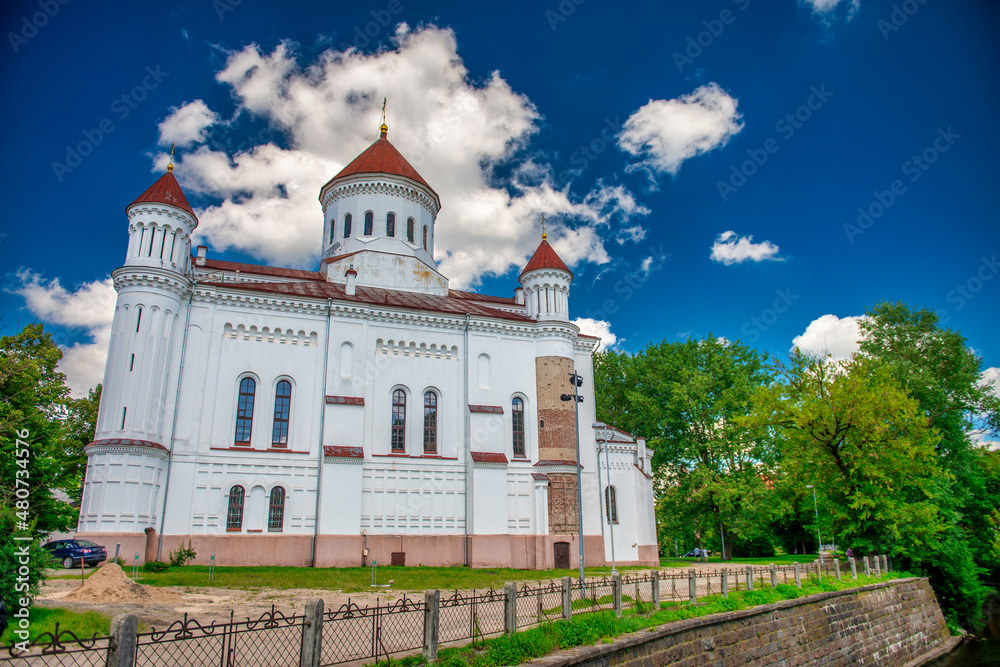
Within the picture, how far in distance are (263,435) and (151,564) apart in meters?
7.35

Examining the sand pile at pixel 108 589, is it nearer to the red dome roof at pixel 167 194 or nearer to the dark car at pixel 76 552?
the dark car at pixel 76 552

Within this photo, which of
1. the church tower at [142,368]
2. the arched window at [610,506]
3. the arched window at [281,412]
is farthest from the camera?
the arched window at [610,506]

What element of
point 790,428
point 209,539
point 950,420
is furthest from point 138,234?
point 950,420

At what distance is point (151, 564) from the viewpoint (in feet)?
74.2

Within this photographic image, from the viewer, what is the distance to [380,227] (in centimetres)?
3838

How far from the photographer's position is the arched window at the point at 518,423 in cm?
3312

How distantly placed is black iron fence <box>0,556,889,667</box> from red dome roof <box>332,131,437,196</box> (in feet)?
101

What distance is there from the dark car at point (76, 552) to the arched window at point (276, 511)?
6.54m

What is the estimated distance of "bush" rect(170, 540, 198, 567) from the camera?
Answer: 79.9ft

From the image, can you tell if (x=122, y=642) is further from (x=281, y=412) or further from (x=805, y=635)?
(x=281, y=412)

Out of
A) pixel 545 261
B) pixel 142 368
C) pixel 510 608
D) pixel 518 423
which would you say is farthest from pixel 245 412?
pixel 510 608

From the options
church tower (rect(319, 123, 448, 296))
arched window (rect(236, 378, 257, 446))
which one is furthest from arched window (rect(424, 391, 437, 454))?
arched window (rect(236, 378, 257, 446))

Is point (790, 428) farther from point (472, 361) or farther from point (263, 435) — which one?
point (263, 435)

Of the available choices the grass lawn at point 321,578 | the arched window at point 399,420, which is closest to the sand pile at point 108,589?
the grass lawn at point 321,578
